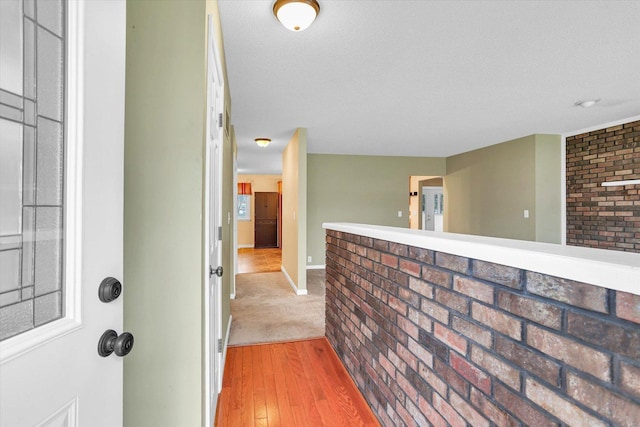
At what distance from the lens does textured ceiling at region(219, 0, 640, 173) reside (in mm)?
1927

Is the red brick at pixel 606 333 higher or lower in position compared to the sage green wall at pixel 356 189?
lower

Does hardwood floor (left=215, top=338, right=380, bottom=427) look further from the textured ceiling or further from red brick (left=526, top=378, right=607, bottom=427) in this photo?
the textured ceiling

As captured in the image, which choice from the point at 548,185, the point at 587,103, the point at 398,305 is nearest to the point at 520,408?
the point at 398,305

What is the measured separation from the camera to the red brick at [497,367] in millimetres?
817

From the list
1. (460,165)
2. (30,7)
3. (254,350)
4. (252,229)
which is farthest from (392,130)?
(252,229)

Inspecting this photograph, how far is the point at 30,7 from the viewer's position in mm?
527

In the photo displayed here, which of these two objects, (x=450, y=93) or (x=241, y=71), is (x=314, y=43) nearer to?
(x=241, y=71)

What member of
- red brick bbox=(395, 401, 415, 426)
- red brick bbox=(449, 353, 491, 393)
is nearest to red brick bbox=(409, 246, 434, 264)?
red brick bbox=(449, 353, 491, 393)

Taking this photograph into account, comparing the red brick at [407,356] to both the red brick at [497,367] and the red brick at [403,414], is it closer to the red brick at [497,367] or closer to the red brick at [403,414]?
the red brick at [403,414]

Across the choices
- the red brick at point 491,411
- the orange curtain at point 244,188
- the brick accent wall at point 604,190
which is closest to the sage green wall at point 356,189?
the brick accent wall at point 604,190

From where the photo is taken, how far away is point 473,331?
3.15ft

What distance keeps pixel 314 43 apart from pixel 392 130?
276cm

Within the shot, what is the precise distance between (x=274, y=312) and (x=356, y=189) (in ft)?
12.4

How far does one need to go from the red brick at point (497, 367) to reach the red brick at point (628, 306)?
1.07 ft
